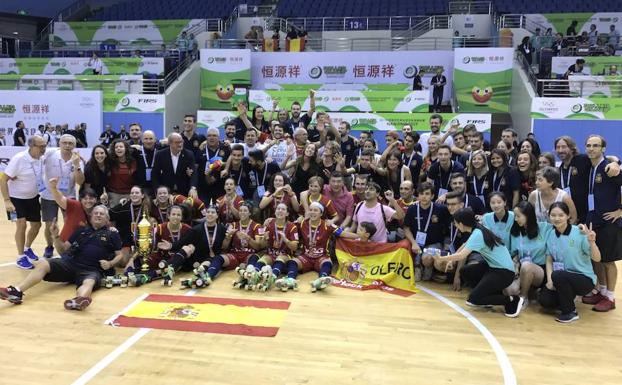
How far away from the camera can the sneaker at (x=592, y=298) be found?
5052mm

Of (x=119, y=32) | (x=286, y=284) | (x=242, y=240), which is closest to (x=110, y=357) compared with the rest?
(x=286, y=284)

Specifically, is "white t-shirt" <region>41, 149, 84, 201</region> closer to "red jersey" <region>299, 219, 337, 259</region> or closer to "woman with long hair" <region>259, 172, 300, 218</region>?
"woman with long hair" <region>259, 172, 300, 218</region>

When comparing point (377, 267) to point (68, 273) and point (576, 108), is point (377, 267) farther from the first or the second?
point (576, 108)

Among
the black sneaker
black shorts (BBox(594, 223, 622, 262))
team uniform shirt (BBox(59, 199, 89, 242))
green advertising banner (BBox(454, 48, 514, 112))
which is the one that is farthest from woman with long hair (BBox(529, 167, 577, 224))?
green advertising banner (BBox(454, 48, 514, 112))

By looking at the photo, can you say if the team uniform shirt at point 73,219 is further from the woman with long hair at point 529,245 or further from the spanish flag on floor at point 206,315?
the woman with long hair at point 529,245

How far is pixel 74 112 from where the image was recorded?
15.1 metres

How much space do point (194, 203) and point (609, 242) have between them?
463cm

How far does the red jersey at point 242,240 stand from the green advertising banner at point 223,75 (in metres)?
11.0

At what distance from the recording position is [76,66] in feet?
59.2

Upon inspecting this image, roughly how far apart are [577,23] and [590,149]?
16036 mm

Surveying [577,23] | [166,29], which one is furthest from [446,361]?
[166,29]

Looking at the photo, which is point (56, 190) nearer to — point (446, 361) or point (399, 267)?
point (399, 267)

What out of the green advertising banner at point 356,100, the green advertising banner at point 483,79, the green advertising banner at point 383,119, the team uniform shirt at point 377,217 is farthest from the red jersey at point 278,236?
the green advertising banner at point 483,79

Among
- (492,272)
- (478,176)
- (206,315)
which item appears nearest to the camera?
(206,315)
